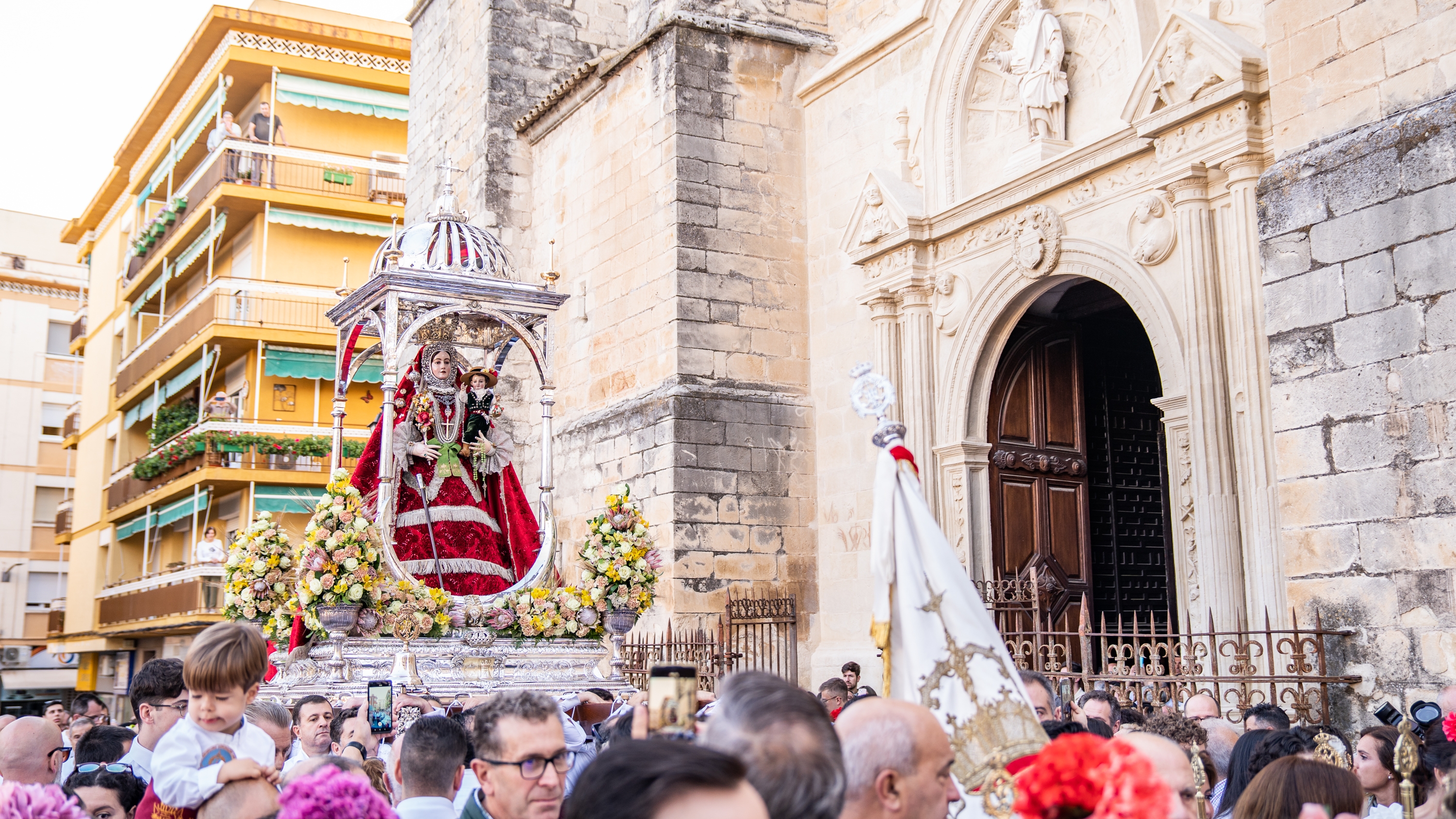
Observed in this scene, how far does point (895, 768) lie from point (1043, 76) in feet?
29.8

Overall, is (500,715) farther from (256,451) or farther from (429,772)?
(256,451)

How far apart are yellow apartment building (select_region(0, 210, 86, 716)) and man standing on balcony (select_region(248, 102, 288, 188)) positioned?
49.7ft

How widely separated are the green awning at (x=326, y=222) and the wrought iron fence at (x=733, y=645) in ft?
46.5

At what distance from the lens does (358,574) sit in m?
7.45

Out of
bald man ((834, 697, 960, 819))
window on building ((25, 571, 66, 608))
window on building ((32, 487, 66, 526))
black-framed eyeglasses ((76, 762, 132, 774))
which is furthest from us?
window on building ((32, 487, 66, 526))

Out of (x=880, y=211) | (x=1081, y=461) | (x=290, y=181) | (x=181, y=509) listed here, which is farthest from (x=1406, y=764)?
(x=181, y=509)

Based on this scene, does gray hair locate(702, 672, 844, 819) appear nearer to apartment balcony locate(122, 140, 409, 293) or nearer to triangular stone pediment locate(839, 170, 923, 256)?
triangular stone pediment locate(839, 170, 923, 256)

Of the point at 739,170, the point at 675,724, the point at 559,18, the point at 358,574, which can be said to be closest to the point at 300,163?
the point at 559,18

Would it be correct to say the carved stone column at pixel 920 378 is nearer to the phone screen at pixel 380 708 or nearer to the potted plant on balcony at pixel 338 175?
the phone screen at pixel 380 708

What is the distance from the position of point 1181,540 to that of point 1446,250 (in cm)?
347

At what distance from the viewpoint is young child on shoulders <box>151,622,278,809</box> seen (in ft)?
10.3

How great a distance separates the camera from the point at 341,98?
25.4 m

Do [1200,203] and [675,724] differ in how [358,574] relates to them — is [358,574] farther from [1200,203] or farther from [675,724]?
[1200,203]

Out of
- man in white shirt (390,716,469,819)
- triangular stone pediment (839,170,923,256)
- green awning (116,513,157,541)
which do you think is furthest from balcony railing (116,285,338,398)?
man in white shirt (390,716,469,819)
